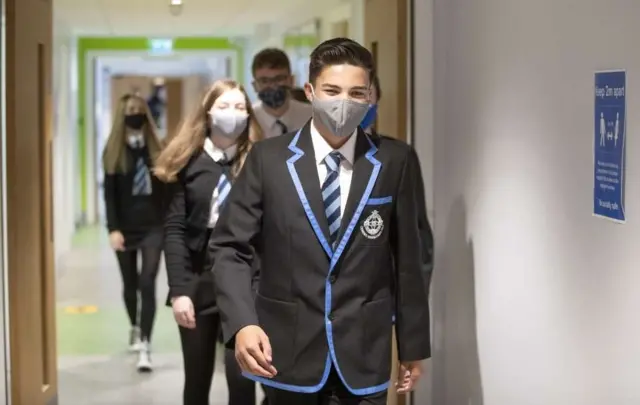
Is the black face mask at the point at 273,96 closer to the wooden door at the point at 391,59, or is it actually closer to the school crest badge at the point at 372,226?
the wooden door at the point at 391,59

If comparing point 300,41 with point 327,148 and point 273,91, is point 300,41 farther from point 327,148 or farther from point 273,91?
point 327,148

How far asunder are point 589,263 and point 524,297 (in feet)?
→ 1.90

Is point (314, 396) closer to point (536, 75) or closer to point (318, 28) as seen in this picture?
point (536, 75)

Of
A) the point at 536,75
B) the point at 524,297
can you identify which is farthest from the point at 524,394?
the point at 536,75

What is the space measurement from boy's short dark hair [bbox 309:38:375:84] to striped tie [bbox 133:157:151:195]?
336cm

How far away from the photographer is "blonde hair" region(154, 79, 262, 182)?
11.9 ft

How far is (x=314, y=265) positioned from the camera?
8.39 ft

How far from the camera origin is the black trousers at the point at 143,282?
18.9 ft

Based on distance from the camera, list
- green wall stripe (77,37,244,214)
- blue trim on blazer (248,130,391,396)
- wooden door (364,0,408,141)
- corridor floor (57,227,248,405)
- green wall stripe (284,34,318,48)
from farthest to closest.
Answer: green wall stripe (77,37,244,214) < green wall stripe (284,34,318,48) < corridor floor (57,227,248,405) < wooden door (364,0,408,141) < blue trim on blazer (248,130,391,396)

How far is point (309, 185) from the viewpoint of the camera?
2.58m

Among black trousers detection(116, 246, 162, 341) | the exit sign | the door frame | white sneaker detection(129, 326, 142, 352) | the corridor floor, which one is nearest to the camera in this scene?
the door frame

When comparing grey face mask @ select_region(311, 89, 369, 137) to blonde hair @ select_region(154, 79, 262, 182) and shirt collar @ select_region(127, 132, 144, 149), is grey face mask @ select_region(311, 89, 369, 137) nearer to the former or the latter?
blonde hair @ select_region(154, 79, 262, 182)

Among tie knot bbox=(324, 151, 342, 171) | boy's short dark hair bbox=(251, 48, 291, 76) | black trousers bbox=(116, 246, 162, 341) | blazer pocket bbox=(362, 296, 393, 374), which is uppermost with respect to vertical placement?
boy's short dark hair bbox=(251, 48, 291, 76)

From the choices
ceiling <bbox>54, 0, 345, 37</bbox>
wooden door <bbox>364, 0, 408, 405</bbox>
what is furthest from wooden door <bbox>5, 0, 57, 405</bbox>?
Result: ceiling <bbox>54, 0, 345, 37</bbox>
